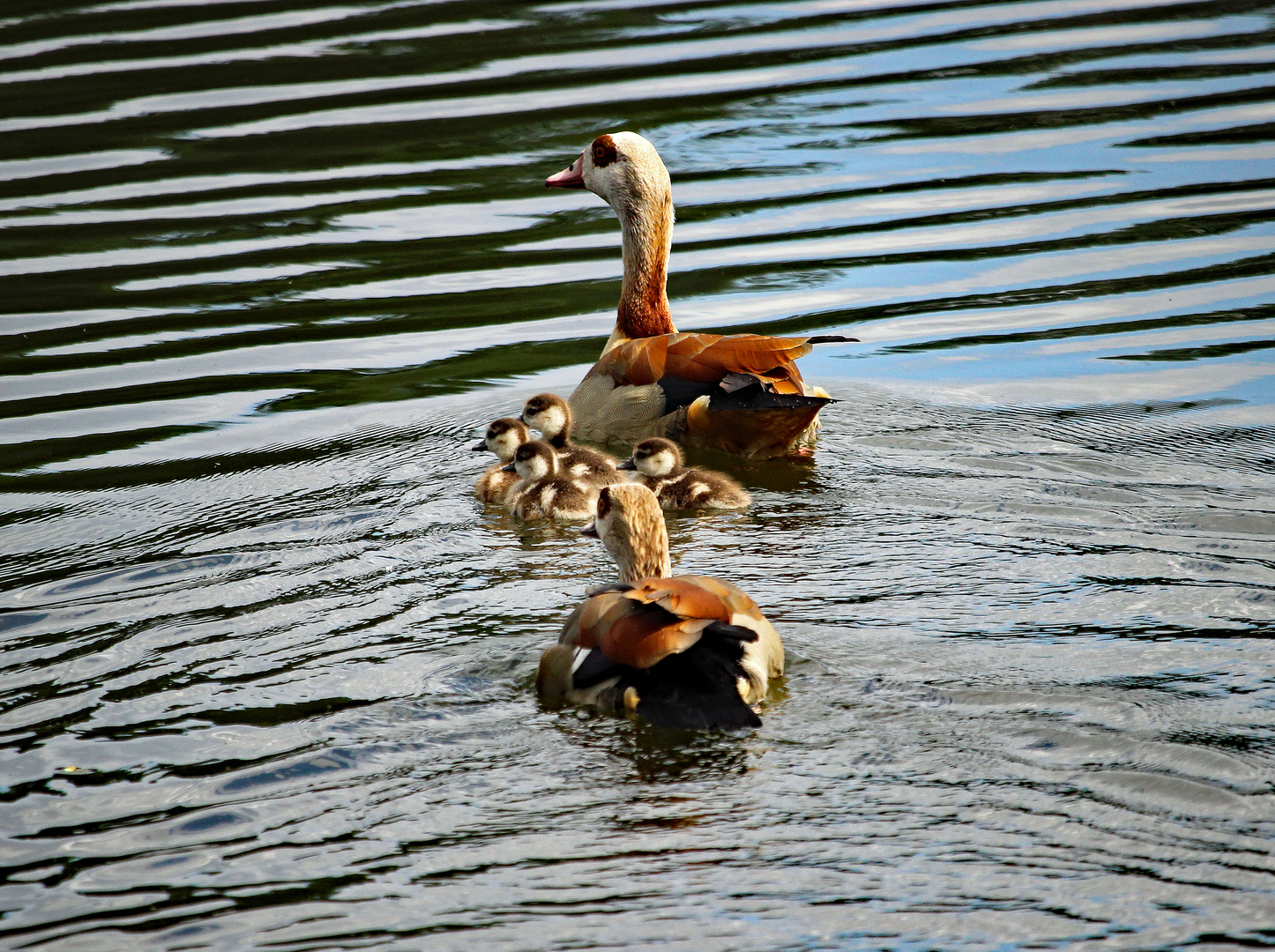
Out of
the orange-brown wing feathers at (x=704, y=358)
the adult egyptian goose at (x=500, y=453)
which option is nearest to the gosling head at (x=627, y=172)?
the orange-brown wing feathers at (x=704, y=358)

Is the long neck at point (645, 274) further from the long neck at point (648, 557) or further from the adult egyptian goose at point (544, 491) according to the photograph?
the long neck at point (648, 557)

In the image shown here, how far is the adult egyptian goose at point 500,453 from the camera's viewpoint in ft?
25.2

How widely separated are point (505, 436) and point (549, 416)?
1.16 ft

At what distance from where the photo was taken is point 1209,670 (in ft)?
16.7

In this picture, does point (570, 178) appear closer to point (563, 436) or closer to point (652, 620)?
point (563, 436)

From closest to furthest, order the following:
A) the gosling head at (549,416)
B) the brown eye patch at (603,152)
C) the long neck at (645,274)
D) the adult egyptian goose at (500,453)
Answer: the adult egyptian goose at (500,453)
the gosling head at (549,416)
the long neck at (645,274)
the brown eye patch at (603,152)

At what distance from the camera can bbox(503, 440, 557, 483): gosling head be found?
7.58 metres

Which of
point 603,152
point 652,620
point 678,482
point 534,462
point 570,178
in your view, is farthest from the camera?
point 570,178

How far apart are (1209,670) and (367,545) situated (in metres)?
3.57

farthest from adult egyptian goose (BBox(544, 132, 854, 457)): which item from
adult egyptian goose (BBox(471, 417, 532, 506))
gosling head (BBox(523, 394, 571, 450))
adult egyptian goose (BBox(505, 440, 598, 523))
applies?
adult egyptian goose (BBox(505, 440, 598, 523))

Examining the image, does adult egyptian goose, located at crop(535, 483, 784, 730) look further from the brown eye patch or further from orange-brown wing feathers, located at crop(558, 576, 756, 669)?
the brown eye patch

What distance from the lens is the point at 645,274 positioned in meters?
9.57

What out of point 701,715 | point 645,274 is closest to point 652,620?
point 701,715

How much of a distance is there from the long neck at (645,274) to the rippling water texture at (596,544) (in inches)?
25.0
